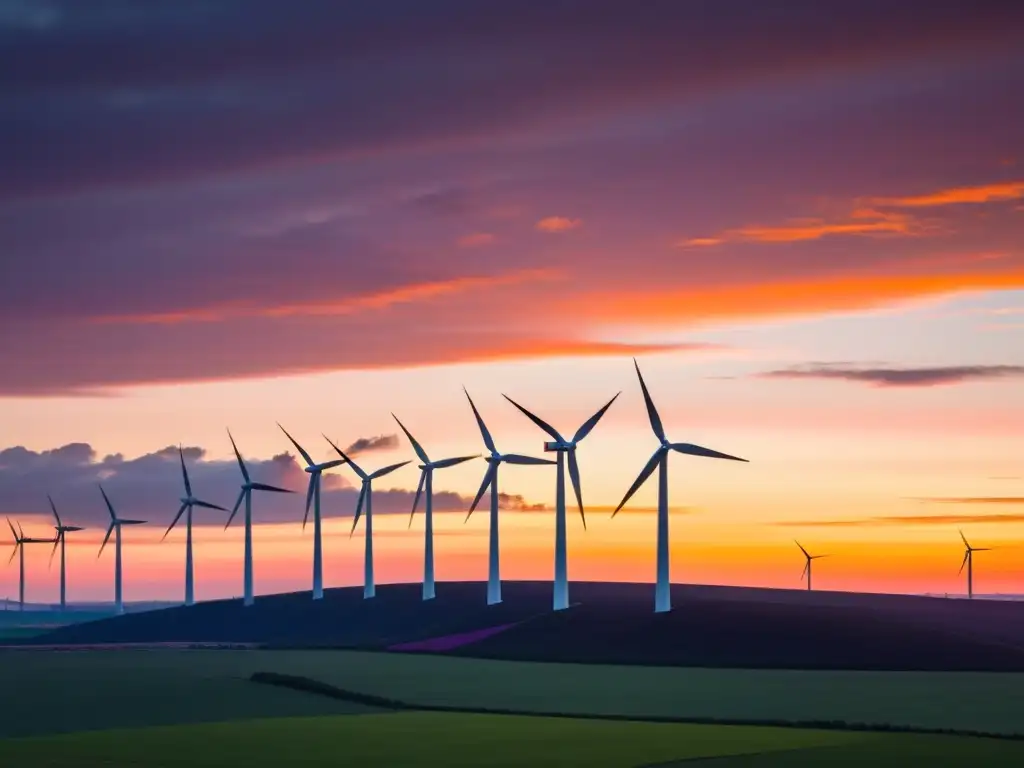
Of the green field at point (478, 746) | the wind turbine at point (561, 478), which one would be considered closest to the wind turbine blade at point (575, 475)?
the wind turbine at point (561, 478)

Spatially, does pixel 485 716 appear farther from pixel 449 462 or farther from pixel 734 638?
pixel 449 462

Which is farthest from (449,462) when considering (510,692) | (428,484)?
(510,692)

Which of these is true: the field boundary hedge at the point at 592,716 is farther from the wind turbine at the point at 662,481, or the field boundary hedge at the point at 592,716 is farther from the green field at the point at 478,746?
the wind turbine at the point at 662,481

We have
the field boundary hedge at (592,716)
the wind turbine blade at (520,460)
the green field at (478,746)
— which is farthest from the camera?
the wind turbine blade at (520,460)

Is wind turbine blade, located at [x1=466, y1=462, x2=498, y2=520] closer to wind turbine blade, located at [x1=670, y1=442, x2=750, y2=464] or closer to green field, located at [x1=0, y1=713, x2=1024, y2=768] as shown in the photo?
wind turbine blade, located at [x1=670, y1=442, x2=750, y2=464]

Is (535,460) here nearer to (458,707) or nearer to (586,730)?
(458,707)

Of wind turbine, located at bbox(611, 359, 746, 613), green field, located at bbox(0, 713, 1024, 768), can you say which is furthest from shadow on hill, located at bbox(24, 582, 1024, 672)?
green field, located at bbox(0, 713, 1024, 768)

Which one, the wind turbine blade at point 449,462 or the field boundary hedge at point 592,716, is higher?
the wind turbine blade at point 449,462

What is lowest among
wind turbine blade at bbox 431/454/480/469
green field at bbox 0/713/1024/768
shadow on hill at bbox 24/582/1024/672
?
shadow on hill at bbox 24/582/1024/672
